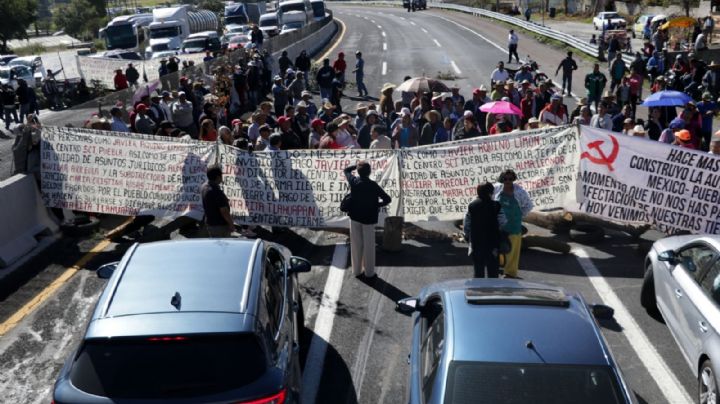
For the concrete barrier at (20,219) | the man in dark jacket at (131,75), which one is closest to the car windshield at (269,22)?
the man in dark jacket at (131,75)

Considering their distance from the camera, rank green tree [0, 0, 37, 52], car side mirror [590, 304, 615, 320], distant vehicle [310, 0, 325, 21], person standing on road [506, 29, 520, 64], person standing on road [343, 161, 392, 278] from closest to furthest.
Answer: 1. car side mirror [590, 304, 615, 320]
2. person standing on road [343, 161, 392, 278]
3. person standing on road [506, 29, 520, 64]
4. distant vehicle [310, 0, 325, 21]
5. green tree [0, 0, 37, 52]

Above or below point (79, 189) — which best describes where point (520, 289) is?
above

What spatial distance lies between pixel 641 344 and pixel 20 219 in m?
9.41

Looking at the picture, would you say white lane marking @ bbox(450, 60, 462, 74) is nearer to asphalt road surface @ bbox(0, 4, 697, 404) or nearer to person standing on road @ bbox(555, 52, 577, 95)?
person standing on road @ bbox(555, 52, 577, 95)

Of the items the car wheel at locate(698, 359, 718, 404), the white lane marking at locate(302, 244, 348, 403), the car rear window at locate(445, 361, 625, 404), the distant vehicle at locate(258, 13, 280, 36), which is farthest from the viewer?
the distant vehicle at locate(258, 13, 280, 36)

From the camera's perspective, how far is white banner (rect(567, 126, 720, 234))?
37.0 feet

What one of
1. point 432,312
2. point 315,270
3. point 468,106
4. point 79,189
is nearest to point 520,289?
point 432,312

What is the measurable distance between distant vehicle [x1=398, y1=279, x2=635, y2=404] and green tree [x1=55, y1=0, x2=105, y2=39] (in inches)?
4067

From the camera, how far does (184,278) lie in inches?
260

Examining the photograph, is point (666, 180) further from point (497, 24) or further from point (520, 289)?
point (497, 24)

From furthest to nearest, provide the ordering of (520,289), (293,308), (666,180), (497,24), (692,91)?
(497,24) → (692,91) → (666,180) → (293,308) → (520,289)

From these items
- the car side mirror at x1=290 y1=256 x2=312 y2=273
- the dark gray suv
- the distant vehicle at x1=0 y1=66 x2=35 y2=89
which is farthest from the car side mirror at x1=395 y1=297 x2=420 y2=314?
the distant vehicle at x1=0 y1=66 x2=35 y2=89

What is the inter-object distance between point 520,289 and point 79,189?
8831 mm

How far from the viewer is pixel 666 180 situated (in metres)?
11.5
